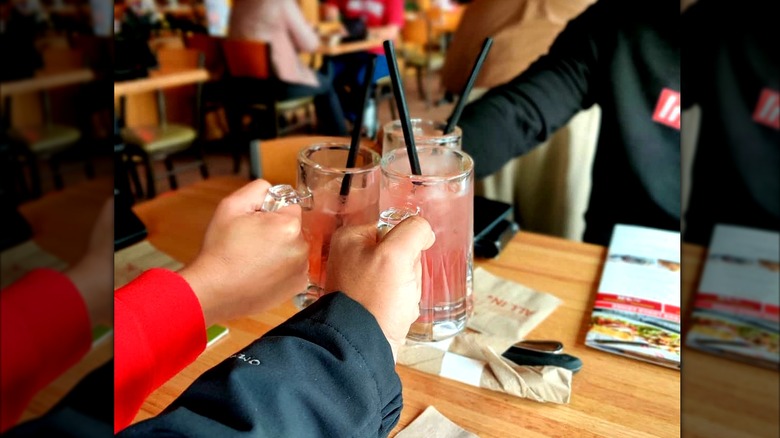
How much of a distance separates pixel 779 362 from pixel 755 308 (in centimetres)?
1

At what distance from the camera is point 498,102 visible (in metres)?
1.45

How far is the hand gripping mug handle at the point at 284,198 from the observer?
0.77 metres

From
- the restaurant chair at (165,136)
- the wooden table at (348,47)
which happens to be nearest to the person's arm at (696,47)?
the restaurant chair at (165,136)

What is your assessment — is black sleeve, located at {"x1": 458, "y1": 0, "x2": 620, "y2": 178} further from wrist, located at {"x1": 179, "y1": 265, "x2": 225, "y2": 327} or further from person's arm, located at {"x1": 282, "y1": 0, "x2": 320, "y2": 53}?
person's arm, located at {"x1": 282, "y1": 0, "x2": 320, "y2": 53}

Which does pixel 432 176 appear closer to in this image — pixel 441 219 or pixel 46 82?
pixel 441 219

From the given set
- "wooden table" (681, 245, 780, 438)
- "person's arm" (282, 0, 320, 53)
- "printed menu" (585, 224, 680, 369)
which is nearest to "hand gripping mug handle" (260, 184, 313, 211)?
"printed menu" (585, 224, 680, 369)

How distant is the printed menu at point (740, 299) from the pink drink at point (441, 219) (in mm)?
530

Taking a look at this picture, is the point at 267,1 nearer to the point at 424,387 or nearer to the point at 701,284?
the point at 424,387

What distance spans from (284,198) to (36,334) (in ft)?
1.88

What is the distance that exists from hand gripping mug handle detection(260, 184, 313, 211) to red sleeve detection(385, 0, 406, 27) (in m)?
5.95

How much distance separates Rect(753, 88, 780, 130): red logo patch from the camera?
10cm

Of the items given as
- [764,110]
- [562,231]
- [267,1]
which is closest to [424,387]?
[764,110]

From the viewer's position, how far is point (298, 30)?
4316 mm

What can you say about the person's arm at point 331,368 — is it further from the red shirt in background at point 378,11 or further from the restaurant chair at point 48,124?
the red shirt in background at point 378,11
